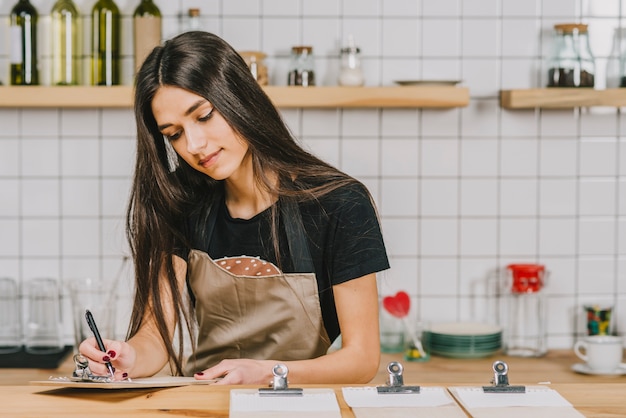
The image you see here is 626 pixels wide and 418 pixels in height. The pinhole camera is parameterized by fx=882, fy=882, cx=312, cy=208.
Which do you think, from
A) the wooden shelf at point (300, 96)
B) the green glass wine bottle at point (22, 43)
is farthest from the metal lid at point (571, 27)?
the green glass wine bottle at point (22, 43)

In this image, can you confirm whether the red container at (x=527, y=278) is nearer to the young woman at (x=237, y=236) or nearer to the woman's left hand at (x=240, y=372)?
the young woman at (x=237, y=236)

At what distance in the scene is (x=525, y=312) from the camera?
9.06 ft

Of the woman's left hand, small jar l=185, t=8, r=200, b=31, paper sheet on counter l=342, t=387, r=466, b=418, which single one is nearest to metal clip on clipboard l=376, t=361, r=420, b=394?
paper sheet on counter l=342, t=387, r=466, b=418

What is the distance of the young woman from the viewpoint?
174 centimetres

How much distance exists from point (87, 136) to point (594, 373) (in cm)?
167

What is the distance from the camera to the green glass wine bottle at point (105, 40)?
8.81 ft

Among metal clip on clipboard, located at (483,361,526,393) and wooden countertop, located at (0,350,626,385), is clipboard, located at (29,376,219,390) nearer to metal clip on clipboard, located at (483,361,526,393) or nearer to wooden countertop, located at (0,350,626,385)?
metal clip on clipboard, located at (483,361,526,393)

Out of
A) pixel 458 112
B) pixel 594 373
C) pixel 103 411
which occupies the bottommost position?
pixel 594 373

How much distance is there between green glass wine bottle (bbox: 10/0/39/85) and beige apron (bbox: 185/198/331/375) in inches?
40.2

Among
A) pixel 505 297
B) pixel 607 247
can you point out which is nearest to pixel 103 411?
pixel 505 297

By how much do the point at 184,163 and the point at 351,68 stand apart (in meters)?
0.85

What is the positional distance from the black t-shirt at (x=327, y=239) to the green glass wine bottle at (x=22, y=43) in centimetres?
97

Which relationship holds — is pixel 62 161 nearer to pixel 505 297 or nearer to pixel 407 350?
pixel 407 350

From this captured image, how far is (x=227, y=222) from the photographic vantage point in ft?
6.50
